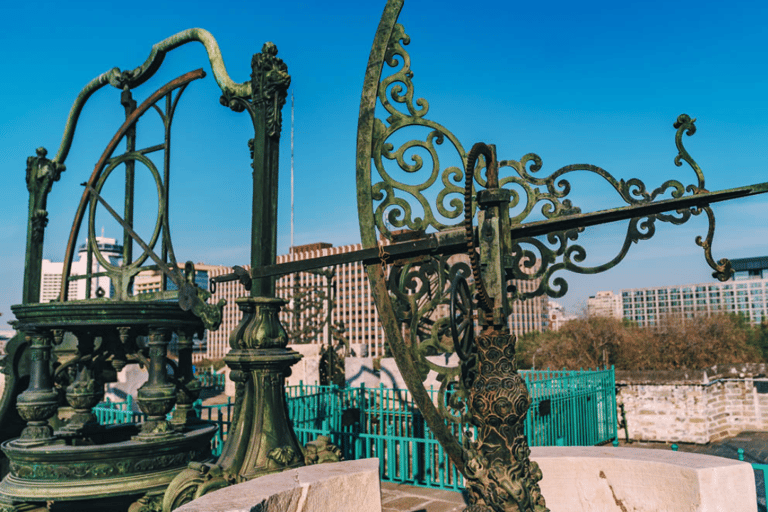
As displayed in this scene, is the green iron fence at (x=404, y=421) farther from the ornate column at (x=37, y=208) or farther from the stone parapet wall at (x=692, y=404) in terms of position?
the ornate column at (x=37, y=208)

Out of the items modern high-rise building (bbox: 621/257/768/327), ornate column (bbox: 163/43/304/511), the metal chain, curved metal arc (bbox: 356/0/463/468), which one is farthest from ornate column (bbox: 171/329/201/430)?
modern high-rise building (bbox: 621/257/768/327)

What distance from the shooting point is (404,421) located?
31.2ft

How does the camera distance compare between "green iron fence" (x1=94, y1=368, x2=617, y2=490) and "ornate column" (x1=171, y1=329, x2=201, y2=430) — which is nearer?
"ornate column" (x1=171, y1=329, x2=201, y2=430)

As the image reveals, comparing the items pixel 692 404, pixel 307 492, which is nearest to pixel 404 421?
pixel 307 492

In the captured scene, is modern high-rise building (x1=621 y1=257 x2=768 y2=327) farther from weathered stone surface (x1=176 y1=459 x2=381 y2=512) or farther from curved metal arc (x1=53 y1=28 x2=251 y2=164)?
weathered stone surface (x1=176 y1=459 x2=381 y2=512)

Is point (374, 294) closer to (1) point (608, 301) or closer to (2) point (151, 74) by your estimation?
(2) point (151, 74)

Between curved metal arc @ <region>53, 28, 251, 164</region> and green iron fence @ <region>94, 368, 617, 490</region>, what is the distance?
4078 mm

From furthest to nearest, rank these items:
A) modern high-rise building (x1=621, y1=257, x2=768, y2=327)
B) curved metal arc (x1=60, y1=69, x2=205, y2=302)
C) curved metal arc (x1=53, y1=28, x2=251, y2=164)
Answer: modern high-rise building (x1=621, y1=257, x2=768, y2=327)
curved metal arc (x1=60, y1=69, x2=205, y2=302)
curved metal arc (x1=53, y1=28, x2=251, y2=164)

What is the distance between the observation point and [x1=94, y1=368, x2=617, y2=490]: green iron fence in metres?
7.71

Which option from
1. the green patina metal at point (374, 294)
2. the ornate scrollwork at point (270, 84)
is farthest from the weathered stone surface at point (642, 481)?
the ornate scrollwork at point (270, 84)

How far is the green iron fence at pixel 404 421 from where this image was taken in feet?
25.3

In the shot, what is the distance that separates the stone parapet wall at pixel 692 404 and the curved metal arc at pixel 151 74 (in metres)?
12.7

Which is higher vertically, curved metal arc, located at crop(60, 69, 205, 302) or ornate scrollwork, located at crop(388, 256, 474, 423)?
curved metal arc, located at crop(60, 69, 205, 302)

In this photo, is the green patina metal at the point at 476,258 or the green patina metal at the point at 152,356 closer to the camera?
the green patina metal at the point at 476,258
